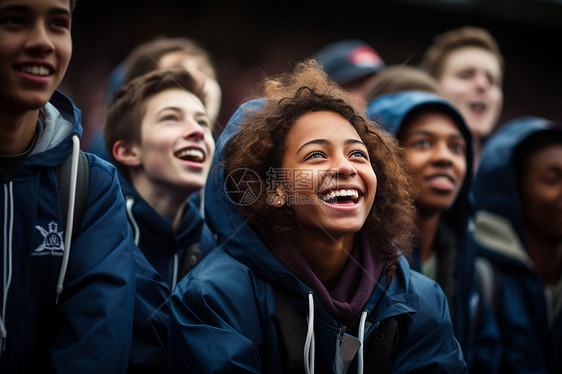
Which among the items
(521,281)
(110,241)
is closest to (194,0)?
(521,281)

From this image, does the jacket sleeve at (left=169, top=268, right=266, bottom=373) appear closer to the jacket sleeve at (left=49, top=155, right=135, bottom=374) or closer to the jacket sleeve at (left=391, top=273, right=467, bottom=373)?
the jacket sleeve at (left=49, top=155, right=135, bottom=374)

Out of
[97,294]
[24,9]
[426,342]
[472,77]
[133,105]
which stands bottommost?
[426,342]

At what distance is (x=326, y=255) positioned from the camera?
2.54 meters

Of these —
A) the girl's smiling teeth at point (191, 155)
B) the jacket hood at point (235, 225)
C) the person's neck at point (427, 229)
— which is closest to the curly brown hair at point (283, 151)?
the jacket hood at point (235, 225)

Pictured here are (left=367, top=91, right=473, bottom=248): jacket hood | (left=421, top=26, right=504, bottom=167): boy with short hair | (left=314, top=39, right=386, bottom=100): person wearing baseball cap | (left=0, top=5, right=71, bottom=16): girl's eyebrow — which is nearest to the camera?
(left=0, top=5, right=71, bottom=16): girl's eyebrow

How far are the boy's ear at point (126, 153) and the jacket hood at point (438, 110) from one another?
4.48 feet

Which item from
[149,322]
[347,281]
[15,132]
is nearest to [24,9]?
[15,132]

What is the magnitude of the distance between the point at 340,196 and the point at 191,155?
38.1 inches

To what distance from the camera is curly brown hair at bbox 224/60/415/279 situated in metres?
2.54

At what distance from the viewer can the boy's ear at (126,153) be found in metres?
3.12

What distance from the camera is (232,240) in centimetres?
250

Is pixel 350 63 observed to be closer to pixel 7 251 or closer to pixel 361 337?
pixel 361 337

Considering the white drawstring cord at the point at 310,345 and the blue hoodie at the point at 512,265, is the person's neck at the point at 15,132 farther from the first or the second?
the blue hoodie at the point at 512,265

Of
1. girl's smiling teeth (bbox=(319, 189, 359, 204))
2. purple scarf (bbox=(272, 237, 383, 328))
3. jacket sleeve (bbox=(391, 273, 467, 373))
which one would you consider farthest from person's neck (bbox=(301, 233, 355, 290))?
jacket sleeve (bbox=(391, 273, 467, 373))
